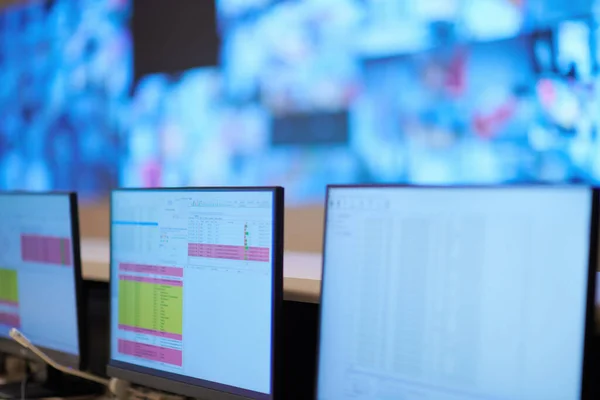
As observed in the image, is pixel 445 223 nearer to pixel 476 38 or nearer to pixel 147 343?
pixel 147 343

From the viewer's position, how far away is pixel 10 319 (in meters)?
1.54

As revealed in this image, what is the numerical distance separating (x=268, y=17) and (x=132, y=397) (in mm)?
1292

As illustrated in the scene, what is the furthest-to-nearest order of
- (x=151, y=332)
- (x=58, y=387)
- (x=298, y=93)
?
(x=298, y=93)
(x=58, y=387)
(x=151, y=332)

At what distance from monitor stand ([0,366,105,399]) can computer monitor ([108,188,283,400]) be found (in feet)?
1.03

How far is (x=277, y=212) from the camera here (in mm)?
1055

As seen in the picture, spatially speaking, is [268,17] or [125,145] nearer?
[268,17]

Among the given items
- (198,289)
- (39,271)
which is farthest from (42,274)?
(198,289)

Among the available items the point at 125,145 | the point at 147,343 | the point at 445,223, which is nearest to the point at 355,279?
the point at 445,223

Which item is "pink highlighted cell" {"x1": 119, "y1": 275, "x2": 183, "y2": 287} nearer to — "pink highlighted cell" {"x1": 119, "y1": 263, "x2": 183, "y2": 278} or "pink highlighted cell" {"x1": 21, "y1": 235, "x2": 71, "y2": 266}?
"pink highlighted cell" {"x1": 119, "y1": 263, "x2": 183, "y2": 278}

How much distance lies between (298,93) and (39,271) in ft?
3.16

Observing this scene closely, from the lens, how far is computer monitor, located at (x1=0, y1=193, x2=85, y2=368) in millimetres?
1391

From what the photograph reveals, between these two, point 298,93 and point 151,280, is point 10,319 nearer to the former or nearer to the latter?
point 151,280

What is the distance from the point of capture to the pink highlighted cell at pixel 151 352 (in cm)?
118

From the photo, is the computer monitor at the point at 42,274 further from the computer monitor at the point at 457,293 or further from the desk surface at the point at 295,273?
the computer monitor at the point at 457,293
